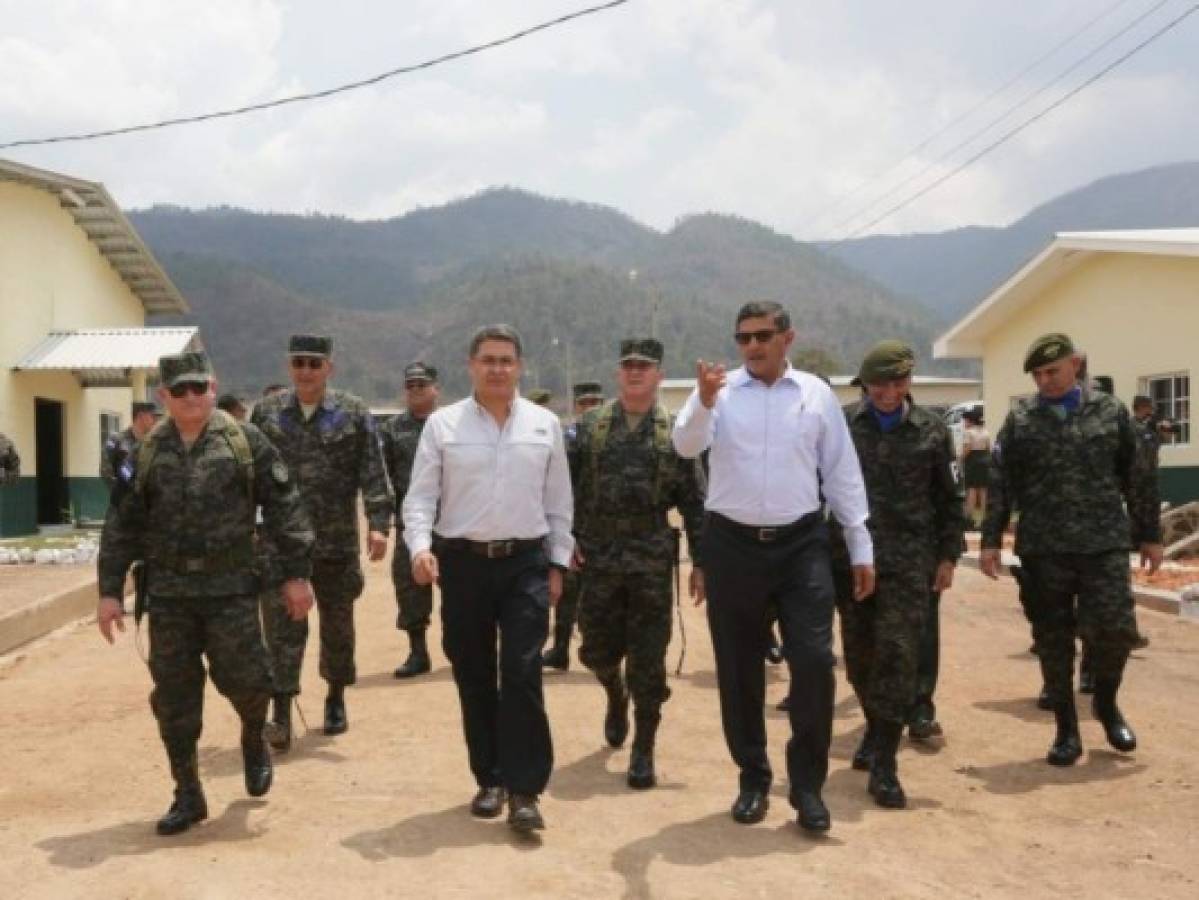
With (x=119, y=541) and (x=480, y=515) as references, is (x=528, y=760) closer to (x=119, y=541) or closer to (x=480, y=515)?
(x=480, y=515)

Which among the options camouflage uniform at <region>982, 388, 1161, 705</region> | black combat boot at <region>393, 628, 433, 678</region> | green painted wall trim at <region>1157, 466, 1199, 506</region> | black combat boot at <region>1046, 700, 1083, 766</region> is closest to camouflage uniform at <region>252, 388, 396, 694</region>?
black combat boot at <region>393, 628, 433, 678</region>

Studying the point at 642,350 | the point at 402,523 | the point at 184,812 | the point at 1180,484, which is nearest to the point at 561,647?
the point at 402,523

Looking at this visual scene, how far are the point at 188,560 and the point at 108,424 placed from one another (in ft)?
72.1

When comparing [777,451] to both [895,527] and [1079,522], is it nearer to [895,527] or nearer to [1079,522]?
[895,527]

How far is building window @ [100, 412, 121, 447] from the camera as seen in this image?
81.7 feet

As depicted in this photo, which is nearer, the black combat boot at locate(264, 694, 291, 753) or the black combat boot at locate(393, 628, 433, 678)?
the black combat boot at locate(264, 694, 291, 753)

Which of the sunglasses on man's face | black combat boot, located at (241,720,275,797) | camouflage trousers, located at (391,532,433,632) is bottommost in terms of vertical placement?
black combat boot, located at (241,720,275,797)

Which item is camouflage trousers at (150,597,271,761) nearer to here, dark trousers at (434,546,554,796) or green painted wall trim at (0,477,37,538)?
dark trousers at (434,546,554,796)

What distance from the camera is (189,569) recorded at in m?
5.07

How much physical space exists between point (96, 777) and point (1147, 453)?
556 cm

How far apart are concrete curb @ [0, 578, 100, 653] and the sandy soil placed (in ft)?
8.56

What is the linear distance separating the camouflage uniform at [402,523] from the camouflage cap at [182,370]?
10.4 ft

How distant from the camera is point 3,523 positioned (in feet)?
65.6

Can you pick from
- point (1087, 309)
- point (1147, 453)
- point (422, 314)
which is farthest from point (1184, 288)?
point (422, 314)
